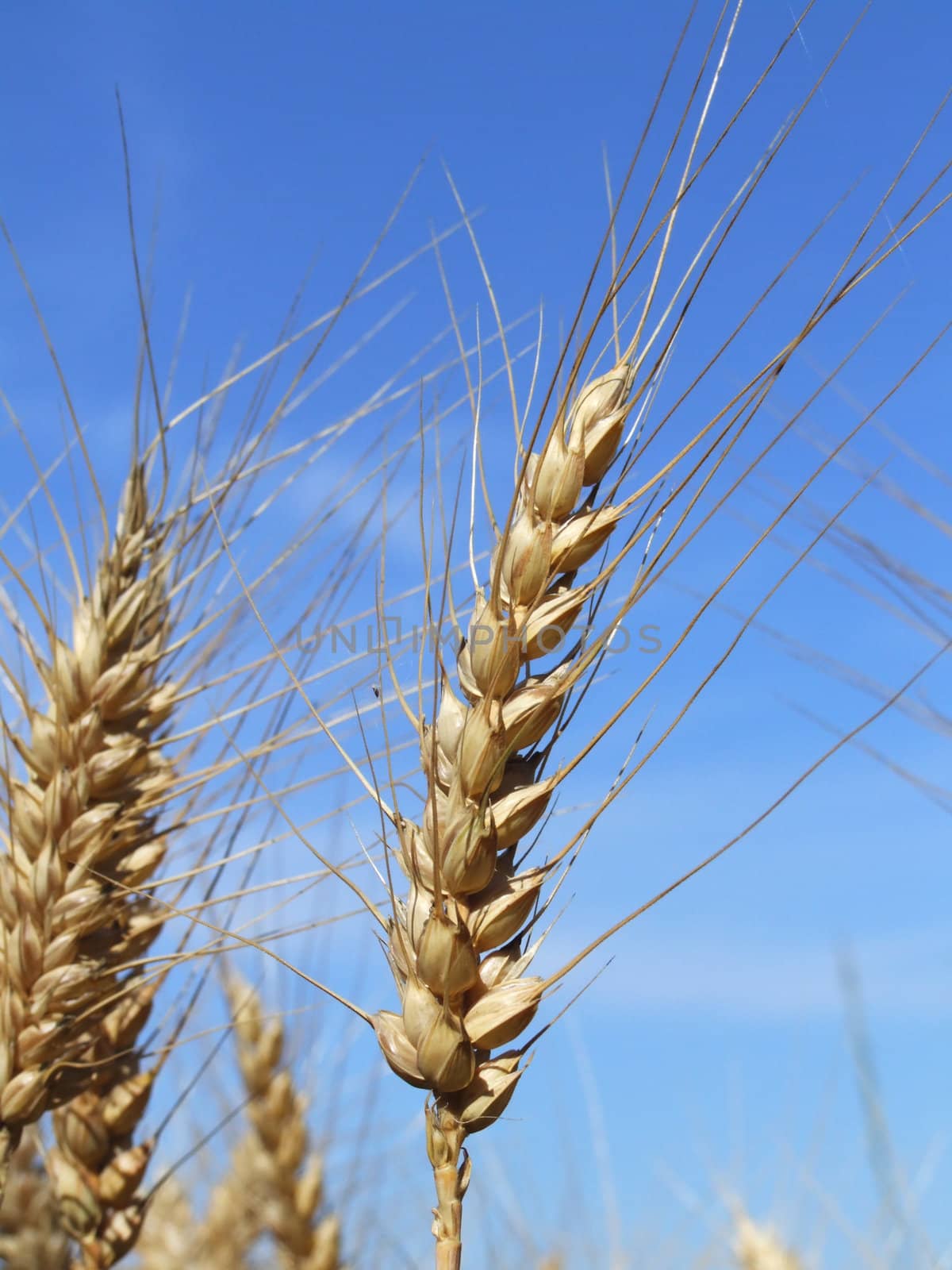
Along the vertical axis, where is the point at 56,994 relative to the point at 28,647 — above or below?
below

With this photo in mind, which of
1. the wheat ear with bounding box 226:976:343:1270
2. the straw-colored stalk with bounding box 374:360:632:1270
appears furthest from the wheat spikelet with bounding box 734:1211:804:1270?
the straw-colored stalk with bounding box 374:360:632:1270

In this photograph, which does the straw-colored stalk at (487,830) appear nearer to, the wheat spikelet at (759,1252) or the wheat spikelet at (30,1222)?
the wheat spikelet at (30,1222)

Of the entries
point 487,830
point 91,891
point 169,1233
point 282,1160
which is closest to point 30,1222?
point 282,1160

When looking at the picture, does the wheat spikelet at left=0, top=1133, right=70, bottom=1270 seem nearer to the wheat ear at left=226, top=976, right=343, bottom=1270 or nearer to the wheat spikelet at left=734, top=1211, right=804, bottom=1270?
the wheat ear at left=226, top=976, right=343, bottom=1270

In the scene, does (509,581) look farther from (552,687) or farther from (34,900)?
(34,900)

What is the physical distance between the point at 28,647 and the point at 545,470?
4.16ft

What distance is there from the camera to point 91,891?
2.00 metres

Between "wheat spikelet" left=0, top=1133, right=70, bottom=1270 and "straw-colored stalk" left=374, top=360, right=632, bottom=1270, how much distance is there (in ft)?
4.58

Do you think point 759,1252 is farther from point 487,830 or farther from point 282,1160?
point 487,830

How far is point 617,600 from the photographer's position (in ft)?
5.09

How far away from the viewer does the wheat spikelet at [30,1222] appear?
244 cm

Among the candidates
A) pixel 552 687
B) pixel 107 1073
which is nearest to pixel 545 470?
pixel 552 687

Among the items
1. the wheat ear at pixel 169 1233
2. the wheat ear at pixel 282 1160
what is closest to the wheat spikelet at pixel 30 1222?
the wheat ear at pixel 282 1160

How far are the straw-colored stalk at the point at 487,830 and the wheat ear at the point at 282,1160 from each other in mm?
2245
